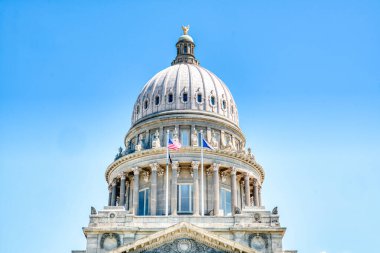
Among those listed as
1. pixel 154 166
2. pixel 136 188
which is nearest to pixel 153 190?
pixel 136 188

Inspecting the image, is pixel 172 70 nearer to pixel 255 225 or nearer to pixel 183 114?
pixel 183 114

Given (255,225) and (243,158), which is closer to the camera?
(255,225)

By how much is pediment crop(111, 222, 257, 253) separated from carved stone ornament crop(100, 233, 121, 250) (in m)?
2.34

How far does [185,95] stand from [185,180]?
36.5 ft

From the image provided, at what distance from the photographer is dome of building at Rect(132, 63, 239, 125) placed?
6975 cm

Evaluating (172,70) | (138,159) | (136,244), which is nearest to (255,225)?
(136,244)

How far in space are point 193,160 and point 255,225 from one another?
48.9 feet

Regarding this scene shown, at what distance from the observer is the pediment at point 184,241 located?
47.7 metres

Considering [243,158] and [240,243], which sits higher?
[243,158]

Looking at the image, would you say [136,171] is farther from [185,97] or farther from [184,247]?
[184,247]

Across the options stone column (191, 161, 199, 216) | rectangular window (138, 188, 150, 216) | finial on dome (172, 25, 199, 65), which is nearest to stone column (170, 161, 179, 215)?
stone column (191, 161, 199, 216)

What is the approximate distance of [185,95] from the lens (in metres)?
70.3

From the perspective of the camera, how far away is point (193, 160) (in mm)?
63406

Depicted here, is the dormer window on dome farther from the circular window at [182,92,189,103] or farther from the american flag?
the american flag
